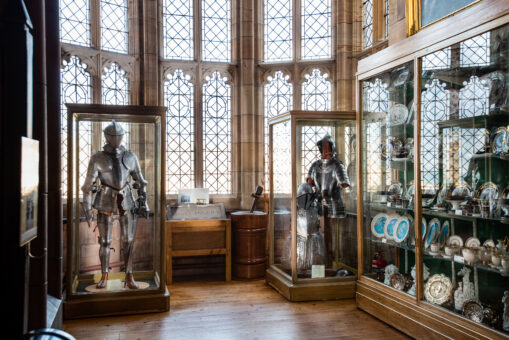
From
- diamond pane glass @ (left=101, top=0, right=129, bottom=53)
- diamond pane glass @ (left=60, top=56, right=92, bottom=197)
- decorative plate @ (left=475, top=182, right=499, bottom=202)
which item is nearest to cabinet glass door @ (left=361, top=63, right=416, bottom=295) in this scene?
decorative plate @ (left=475, top=182, right=499, bottom=202)

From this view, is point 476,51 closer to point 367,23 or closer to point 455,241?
point 455,241

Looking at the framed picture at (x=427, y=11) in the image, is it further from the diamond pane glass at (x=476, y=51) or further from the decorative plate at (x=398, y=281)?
the decorative plate at (x=398, y=281)

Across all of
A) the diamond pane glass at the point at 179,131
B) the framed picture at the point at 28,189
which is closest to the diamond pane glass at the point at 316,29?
the diamond pane glass at the point at 179,131

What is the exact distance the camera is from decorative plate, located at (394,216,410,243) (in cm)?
410

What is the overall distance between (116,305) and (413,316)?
272 cm

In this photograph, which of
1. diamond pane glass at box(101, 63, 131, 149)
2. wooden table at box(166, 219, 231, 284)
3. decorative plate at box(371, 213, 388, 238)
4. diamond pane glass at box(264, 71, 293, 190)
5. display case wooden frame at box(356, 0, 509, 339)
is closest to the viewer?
display case wooden frame at box(356, 0, 509, 339)

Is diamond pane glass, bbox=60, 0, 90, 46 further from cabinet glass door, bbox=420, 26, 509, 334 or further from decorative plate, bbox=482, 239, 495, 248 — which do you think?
decorative plate, bbox=482, 239, 495, 248

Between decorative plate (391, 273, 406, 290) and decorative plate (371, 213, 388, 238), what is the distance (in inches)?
16.5

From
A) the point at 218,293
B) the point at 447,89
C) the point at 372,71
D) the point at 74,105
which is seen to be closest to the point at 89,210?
the point at 74,105

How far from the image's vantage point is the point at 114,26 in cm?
606

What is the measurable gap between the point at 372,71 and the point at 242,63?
254 cm

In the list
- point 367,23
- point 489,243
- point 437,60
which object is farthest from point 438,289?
point 367,23

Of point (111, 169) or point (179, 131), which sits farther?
point (179, 131)

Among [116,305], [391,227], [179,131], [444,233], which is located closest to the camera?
[444,233]
